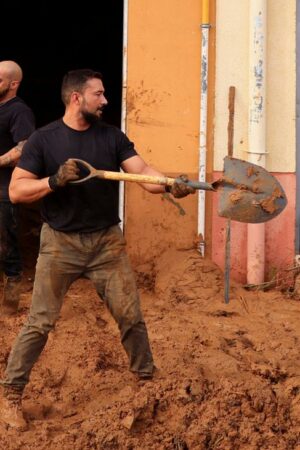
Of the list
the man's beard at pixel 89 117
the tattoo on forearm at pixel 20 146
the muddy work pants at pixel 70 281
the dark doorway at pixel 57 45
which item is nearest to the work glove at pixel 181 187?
the muddy work pants at pixel 70 281

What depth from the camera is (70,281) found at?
550 centimetres

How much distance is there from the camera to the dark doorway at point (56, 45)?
50.8 ft

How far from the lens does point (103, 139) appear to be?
5473 mm

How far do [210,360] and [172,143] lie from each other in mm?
2544

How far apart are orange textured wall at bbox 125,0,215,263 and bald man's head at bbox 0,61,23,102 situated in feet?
4.31

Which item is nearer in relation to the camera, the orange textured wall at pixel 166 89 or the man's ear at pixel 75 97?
the man's ear at pixel 75 97

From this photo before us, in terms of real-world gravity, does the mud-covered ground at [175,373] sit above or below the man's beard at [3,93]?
below

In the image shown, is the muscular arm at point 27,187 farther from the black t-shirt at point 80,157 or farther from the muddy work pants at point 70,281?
the muddy work pants at point 70,281

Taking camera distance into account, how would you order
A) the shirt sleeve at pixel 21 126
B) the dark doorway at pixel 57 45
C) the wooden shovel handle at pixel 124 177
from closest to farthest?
1. the wooden shovel handle at pixel 124 177
2. the shirt sleeve at pixel 21 126
3. the dark doorway at pixel 57 45

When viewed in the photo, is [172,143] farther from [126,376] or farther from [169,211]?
[126,376]

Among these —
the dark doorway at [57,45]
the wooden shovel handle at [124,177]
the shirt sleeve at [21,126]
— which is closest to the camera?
the wooden shovel handle at [124,177]

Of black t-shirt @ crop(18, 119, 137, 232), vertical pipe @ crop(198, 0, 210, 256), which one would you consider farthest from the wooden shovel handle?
vertical pipe @ crop(198, 0, 210, 256)

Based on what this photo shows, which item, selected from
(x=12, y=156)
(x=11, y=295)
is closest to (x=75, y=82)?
(x=12, y=156)

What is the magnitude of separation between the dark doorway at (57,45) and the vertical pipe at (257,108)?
7.02 m
